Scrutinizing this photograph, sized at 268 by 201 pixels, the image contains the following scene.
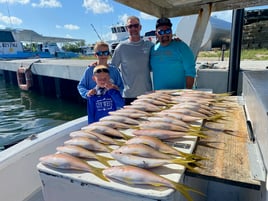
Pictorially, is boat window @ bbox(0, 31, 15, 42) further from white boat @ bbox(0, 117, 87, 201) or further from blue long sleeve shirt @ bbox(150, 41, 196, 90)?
white boat @ bbox(0, 117, 87, 201)

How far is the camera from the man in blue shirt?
323 centimetres

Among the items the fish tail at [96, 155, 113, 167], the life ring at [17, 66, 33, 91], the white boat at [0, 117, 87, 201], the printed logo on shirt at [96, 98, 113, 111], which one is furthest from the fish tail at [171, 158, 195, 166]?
the life ring at [17, 66, 33, 91]

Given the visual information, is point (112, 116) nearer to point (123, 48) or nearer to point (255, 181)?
point (255, 181)

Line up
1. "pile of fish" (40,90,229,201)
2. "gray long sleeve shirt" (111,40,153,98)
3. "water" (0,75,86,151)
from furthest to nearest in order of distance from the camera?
"water" (0,75,86,151), "gray long sleeve shirt" (111,40,153,98), "pile of fish" (40,90,229,201)

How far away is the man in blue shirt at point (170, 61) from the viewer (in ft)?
10.6

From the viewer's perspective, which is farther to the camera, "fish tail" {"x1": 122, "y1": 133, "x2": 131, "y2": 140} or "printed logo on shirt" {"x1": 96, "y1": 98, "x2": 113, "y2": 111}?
"printed logo on shirt" {"x1": 96, "y1": 98, "x2": 113, "y2": 111}

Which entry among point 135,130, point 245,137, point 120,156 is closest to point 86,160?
point 120,156

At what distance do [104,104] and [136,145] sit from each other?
1.53 metres

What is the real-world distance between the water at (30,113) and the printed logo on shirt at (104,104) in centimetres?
584

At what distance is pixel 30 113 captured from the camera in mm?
12031

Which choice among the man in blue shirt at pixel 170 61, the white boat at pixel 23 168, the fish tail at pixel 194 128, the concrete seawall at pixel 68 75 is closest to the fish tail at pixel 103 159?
the fish tail at pixel 194 128

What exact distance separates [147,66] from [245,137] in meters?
2.14

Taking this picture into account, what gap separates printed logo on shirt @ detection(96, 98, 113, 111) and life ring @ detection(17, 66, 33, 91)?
48.1 feet

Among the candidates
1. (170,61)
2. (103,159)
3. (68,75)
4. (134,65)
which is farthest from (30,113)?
(103,159)
